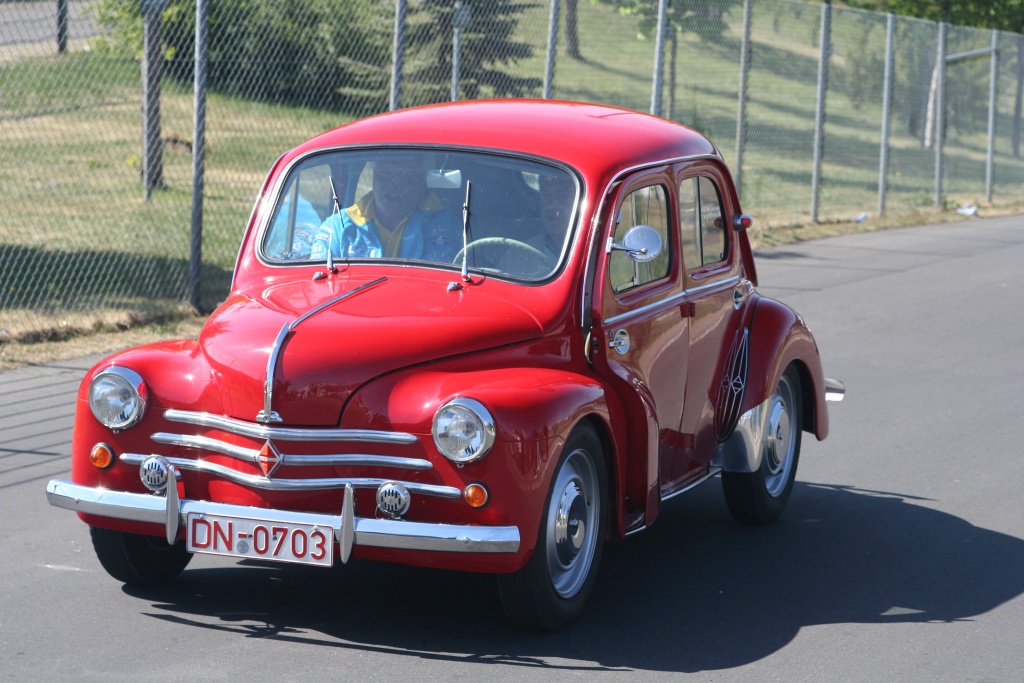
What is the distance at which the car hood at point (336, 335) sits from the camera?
4504 mm

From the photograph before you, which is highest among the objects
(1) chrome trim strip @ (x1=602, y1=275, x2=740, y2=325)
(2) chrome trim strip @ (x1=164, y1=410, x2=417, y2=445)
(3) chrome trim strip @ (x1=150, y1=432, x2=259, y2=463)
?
(1) chrome trim strip @ (x1=602, y1=275, x2=740, y2=325)

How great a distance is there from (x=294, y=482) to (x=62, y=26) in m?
6.86

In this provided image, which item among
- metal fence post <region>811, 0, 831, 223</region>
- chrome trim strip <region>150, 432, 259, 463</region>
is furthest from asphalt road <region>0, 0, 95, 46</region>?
metal fence post <region>811, 0, 831, 223</region>

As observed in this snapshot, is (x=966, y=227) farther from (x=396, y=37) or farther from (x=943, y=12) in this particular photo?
(x=396, y=37)

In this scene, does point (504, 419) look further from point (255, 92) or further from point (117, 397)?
A: point (255, 92)

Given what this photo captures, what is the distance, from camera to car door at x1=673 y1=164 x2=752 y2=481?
5836 millimetres

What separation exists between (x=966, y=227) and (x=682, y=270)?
1531cm

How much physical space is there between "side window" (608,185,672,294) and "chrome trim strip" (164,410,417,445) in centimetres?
128

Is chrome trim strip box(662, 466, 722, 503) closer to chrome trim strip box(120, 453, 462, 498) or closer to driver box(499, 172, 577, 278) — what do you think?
driver box(499, 172, 577, 278)

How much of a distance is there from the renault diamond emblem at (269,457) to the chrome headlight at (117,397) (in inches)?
19.5

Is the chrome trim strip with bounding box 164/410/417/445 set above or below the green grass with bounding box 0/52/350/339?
above

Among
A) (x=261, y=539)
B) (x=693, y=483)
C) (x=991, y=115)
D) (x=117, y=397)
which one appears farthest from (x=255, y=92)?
(x=991, y=115)

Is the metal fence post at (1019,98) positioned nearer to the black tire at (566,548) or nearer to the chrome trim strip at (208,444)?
the black tire at (566,548)

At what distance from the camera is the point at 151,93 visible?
11633 millimetres
